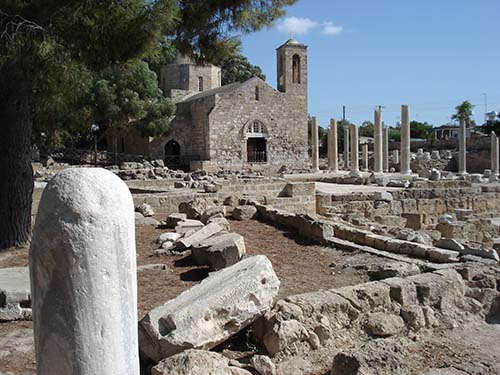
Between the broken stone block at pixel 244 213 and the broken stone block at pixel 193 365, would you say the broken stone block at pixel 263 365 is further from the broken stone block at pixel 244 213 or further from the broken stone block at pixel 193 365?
the broken stone block at pixel 244 213

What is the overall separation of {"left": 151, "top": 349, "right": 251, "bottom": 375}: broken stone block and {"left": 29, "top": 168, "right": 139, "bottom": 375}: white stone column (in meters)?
1.05

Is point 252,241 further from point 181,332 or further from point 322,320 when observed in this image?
point 181,332

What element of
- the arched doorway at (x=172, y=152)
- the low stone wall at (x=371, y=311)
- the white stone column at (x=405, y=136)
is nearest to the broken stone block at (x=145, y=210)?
the low stone wall at (x=371, y=311)

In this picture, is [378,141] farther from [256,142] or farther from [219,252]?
[219,252]

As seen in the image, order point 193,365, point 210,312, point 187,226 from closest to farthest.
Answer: point 193,365
point 210,312
point 187,226

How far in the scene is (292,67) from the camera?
37.0 meters

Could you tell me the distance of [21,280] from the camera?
17.3 ft

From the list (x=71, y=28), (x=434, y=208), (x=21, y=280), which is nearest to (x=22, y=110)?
(x=71, y=28)

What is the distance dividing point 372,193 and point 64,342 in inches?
629

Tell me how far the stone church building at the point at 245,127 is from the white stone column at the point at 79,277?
30.8 metres

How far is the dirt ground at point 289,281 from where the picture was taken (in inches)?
162

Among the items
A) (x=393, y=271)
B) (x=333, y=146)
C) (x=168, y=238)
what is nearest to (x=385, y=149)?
(x=333, y=146)

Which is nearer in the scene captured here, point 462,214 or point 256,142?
point 462,214

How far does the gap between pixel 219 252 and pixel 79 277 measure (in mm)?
3987
